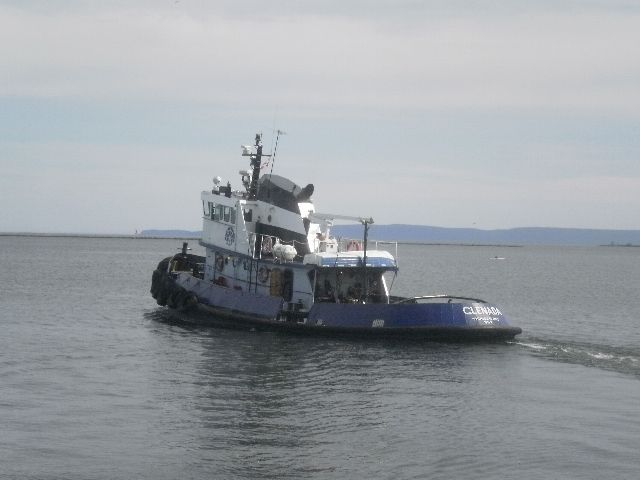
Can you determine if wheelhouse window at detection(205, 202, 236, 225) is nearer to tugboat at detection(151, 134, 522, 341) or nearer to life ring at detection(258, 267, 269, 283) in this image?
tugboat at detection(151, 134, 522, 341)

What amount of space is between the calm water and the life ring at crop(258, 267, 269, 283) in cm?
229

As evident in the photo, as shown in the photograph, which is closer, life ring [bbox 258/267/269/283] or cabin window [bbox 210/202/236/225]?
life ring [bbox 258/267/269/283]

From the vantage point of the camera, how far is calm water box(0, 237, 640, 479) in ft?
51.5

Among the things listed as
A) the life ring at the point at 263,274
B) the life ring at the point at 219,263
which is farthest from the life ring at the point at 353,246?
the life ring at the point at 219,263

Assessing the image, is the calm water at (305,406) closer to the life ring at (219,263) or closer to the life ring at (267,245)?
the life ring at (219,263)

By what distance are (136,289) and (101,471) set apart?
41.7 m

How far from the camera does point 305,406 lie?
19953mm

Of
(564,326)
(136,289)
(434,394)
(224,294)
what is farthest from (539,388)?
(136,289)

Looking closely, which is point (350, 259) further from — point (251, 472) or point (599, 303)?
point (599, 303)

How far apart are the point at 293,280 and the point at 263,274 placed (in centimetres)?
152

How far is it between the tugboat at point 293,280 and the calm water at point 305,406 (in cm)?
71

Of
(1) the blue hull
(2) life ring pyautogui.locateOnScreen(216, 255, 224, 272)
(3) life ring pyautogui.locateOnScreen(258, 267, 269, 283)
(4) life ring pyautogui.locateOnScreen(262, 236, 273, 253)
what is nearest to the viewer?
(1) the blue hull

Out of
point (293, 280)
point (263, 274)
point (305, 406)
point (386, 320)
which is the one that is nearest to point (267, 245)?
point (263, 274)

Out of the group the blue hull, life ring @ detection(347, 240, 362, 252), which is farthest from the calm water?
life ring @ detection(347, 240, 362, 252)
